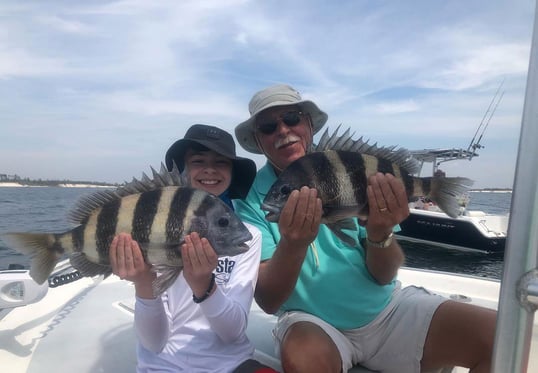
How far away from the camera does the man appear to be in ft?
6.80

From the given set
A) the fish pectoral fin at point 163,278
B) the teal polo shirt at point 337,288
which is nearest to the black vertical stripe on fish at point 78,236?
the fish pectoral fin at point 163,278

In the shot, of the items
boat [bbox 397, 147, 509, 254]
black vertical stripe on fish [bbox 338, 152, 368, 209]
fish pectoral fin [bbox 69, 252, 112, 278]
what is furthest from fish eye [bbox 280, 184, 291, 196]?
boat [bbox 397, 147, 509, 254]

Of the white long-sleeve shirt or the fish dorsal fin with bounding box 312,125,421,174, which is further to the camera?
the fish dorsal fin with bounding box 312,125,421,174

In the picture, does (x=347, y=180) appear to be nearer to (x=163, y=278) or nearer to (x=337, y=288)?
(x=337, y=288)

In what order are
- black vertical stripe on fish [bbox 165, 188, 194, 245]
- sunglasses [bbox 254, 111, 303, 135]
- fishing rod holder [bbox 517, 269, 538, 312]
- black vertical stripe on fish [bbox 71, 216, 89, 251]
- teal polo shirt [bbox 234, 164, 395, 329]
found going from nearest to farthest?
1. fishing rod holder [bbox 517, 269, 538, 312]
2. black vertical stripe on fish [bbox 165, 188, 194, 245]
3. black vertical stripe on fish [bbox 71, 216, 89, 251]
4. teal polo shirt [bbox 234, 164, 395, 329]
5. sunglasses [bbox 254, 111, 303, 135]

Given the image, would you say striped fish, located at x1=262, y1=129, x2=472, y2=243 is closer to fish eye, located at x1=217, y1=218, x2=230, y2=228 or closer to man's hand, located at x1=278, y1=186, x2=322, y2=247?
man's hand, located at x1=278, y1=186, x2=322, y2=247

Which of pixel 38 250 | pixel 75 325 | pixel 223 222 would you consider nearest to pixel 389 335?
pixel 223 222

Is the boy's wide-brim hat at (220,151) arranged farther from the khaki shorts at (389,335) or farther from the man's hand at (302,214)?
the khaki shorts at (389,335)

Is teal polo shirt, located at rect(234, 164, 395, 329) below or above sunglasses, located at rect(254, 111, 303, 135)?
below

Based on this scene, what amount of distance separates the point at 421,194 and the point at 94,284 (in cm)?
355

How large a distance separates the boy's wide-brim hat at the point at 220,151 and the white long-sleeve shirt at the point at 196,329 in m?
0.65

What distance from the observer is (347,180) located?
215cm

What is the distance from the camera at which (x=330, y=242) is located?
8.12 ft

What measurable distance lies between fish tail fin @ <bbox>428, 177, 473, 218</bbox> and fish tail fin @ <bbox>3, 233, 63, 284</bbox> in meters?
2.09
